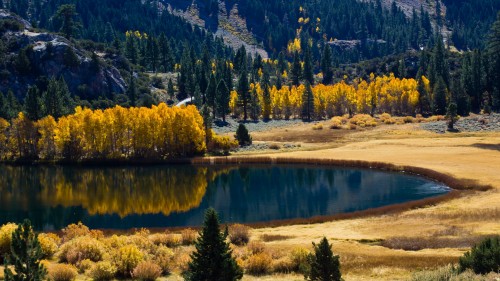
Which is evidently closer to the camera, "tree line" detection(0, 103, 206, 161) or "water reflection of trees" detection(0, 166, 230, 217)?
"water reflection of trees" detection(0, 166, 230, 217)

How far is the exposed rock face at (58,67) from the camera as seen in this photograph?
160 m

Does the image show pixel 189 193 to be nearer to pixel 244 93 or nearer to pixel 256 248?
pixel 256 248

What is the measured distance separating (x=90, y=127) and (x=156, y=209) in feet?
173

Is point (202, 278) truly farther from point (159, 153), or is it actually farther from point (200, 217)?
point (159, 153)

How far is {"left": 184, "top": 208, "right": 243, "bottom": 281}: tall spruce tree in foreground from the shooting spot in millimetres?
27672

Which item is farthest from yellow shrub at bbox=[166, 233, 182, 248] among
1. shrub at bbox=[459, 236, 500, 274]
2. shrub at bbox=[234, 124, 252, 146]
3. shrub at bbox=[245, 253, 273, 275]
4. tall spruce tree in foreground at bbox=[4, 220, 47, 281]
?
shrub at bbox=[234, 124, 252, 146]

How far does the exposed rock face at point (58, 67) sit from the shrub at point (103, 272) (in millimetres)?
136628

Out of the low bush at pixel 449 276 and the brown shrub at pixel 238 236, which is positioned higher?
the low bush at pixel 449 276

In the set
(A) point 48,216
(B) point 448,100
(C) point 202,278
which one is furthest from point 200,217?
(B) point 448,100

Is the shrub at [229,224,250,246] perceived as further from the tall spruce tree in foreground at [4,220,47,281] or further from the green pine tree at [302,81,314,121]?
the green pine tree at [302,81,314,121]

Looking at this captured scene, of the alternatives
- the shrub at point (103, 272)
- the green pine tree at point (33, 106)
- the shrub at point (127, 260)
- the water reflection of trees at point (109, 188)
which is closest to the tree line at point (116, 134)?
the green pine tree at point (33, 106)

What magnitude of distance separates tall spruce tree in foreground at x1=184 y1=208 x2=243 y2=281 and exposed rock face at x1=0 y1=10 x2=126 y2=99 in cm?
14237

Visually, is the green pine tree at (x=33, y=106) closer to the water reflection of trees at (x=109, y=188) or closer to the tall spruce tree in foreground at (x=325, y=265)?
the water reflection of trees at (x=109, y=188)

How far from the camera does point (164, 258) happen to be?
34.9 meters
